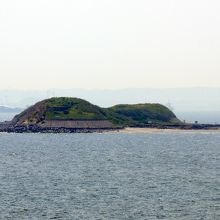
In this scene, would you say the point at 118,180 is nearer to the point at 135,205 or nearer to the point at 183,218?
the point at 135,205

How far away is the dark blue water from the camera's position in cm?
8494

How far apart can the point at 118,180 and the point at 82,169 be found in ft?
69.4

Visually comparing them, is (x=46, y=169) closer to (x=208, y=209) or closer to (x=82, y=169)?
(x=82, y=169)

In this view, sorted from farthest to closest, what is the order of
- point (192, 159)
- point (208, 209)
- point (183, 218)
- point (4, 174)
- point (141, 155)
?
point (141, 155), point (192, 159), point (4, 174), point (208, 209), point (183, 218)

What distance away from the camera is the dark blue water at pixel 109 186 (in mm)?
84938

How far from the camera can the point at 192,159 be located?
16475 cm

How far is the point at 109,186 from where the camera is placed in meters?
108

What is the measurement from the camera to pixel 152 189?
4126 inches

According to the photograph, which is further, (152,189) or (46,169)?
(46,169)

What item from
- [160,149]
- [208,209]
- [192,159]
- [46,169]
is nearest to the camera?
[208,209]

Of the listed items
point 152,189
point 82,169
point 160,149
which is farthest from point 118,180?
point 160,149

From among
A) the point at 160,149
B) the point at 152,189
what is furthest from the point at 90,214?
the point at 160,149

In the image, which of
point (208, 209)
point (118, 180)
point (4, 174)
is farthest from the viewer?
point (4, 174)

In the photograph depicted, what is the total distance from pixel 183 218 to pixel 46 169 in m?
59.5
